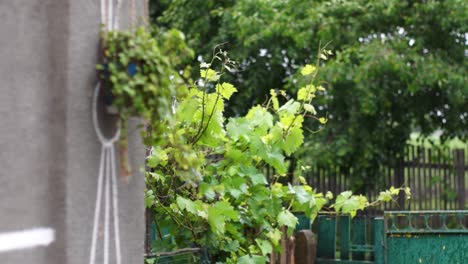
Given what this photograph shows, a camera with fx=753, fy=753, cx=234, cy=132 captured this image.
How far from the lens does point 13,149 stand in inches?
109

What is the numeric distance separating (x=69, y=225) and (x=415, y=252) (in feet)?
13.0

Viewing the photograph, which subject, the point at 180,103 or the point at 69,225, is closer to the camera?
the point at 69,225

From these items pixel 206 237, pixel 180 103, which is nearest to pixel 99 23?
pixel 180 103

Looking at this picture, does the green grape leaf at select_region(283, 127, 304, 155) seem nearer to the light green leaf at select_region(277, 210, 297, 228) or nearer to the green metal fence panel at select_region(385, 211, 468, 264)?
the light green leaf at select_region(277, 210, 297, 228)

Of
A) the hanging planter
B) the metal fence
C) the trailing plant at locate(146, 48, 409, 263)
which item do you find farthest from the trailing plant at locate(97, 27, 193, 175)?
the metal fence

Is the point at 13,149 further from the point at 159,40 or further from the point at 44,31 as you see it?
the point at 159,40

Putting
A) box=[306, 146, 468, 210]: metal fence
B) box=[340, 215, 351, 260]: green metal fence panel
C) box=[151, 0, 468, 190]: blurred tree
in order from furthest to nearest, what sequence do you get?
box=[306, 146, 468, 210]: metal fence
box=[151, 0, 468, 190]: blurred tree
box=[340, 215, 351, 260]: green metal fence panel

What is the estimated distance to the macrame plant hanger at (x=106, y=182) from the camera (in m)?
3.04

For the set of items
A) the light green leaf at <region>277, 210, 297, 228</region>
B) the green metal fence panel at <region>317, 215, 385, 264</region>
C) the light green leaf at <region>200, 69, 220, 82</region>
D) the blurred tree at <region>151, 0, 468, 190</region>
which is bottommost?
the green metal fence panel at <region>317, 215, 385, 264</region>

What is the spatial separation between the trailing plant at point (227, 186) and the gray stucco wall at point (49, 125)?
1.81m

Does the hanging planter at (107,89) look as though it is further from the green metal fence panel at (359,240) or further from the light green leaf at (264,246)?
the green metal fence panel at (359,240)

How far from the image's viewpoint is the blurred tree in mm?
9945

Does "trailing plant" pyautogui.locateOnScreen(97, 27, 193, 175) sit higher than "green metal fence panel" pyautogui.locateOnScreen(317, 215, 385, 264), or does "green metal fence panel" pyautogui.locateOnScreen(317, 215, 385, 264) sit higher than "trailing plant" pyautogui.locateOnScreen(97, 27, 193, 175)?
"trailing plant" pyautogui.locateOnScreen(97, 27, 193, 175)

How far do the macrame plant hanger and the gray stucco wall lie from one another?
3 cm
